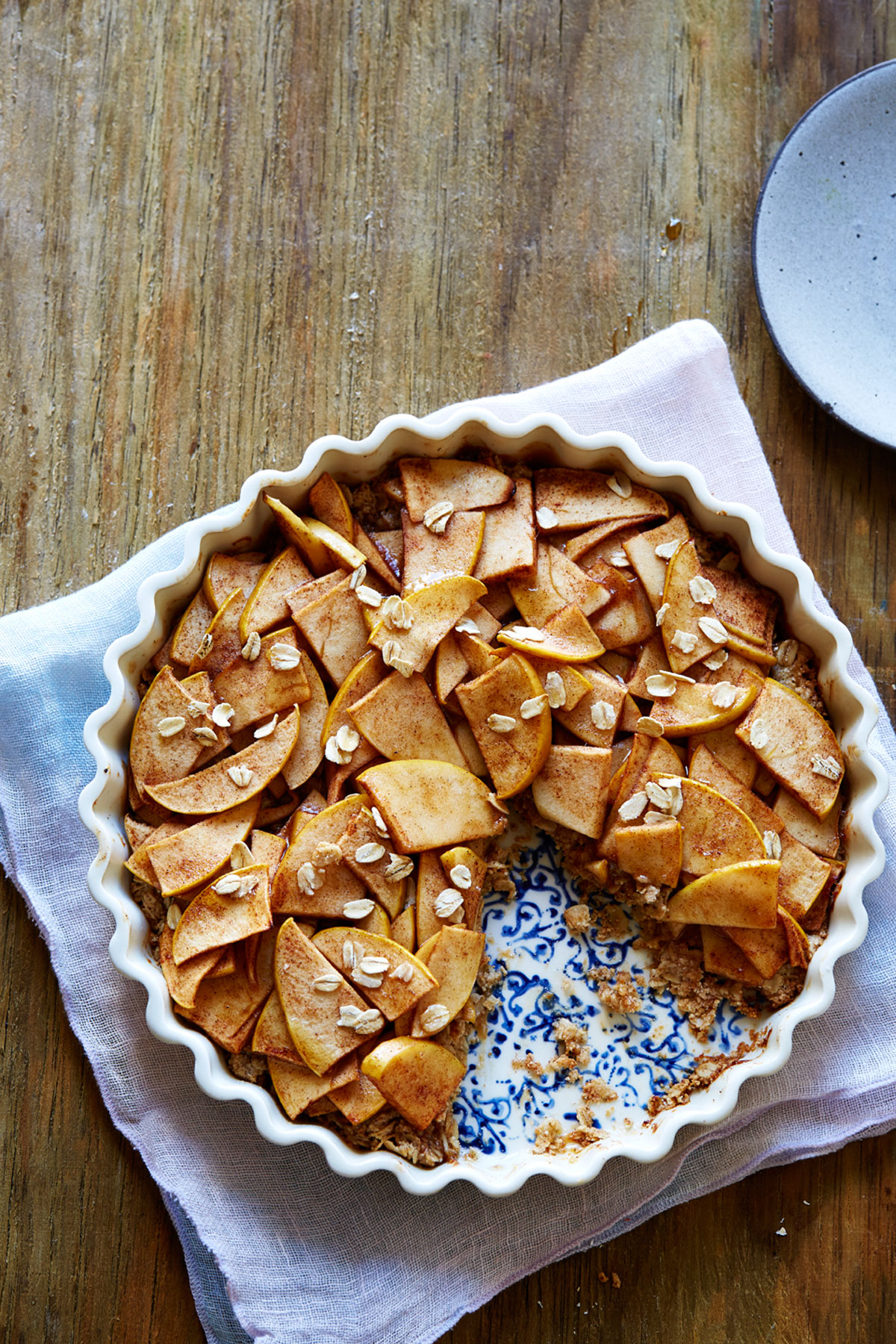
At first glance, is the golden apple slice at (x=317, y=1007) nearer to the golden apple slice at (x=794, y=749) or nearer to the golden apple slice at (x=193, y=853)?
the golden apple slice at (x=193, y=853)

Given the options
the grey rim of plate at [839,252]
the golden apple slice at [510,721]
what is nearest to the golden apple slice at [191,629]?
the golden apple slice at [510,721]

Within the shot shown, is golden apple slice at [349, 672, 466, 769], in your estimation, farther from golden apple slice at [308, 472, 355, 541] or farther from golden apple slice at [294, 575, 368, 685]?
golden apple slice at [308, 472, 355, 541]

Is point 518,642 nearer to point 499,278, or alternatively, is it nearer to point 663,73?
point 499,278

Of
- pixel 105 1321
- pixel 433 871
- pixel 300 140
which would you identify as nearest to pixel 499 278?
pixel 300 140

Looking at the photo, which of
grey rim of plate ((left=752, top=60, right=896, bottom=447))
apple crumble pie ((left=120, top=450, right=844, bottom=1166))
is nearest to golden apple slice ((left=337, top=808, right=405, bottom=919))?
apple crumble pie ((left=120, top=450, right=844, bottom=1166))

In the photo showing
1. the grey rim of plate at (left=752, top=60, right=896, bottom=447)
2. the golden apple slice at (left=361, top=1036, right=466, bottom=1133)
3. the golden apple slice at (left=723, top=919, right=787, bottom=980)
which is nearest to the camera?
the golden apple slice at (left=361, top=1036, right=466, bottom=1133)

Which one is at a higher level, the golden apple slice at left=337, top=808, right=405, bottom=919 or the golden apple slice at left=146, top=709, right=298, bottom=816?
the golden apple slice at left=146, top=709, right=298, bottom=816
